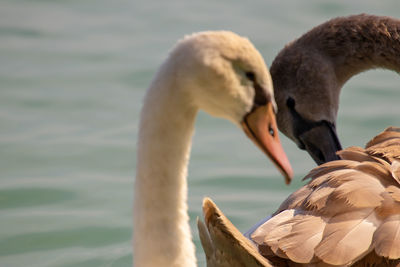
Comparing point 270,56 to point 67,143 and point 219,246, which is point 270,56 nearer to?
point 67,143

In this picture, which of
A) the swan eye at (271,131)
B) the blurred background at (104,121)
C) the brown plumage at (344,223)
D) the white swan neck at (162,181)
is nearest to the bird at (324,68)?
the blurred background at (104,121)

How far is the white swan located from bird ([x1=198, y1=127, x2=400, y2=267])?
0.64 ft

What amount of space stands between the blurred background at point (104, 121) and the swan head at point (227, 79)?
1.82 metres

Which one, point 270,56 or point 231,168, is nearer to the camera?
point 231,168

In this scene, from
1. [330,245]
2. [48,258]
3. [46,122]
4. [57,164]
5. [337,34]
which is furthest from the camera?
[46,122]

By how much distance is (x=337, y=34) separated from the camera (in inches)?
191

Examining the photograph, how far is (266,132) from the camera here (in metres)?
2.75

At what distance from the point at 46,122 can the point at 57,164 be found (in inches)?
21.6

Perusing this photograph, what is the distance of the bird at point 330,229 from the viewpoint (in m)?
2.91

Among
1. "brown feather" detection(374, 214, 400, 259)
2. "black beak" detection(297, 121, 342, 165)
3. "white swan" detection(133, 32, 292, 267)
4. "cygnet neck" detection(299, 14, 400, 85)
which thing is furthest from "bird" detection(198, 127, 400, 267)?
"cygnet neck" detection(299, 14, 400, 85)

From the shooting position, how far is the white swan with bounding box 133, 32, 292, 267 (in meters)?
2.63

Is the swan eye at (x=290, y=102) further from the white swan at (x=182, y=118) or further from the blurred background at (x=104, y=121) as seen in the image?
the white swan at (x=182, y=118)

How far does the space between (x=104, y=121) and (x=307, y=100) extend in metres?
1.75

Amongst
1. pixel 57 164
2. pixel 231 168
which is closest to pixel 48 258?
pixel 57 164
